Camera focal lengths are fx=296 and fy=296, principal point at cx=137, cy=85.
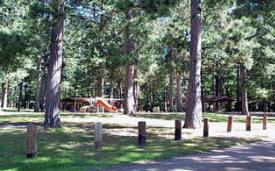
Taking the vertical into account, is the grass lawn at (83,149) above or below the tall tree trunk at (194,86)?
below

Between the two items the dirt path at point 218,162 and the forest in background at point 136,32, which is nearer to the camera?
the dirt path at point 218,162

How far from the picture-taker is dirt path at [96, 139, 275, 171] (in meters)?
5.81

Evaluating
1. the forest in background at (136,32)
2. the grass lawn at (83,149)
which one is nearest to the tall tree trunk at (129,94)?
the forest in background at (136,32)

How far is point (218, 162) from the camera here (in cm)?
642

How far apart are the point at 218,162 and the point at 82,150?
3.40m

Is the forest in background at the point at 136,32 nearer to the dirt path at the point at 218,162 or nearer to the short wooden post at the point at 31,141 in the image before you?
the short wooden post at the point at 31,141

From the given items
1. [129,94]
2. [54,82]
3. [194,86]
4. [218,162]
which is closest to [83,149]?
[218,162]

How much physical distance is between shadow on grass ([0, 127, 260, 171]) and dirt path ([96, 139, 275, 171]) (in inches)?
18.0

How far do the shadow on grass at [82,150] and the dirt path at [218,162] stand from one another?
0.46 m

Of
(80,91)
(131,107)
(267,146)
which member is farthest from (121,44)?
(80,91)

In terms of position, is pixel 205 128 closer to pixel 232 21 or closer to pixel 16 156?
pixel 16 156

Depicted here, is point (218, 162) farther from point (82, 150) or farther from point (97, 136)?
point (82, 150)

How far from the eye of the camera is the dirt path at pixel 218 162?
581 centimetres

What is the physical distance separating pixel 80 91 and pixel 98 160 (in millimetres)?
56132
